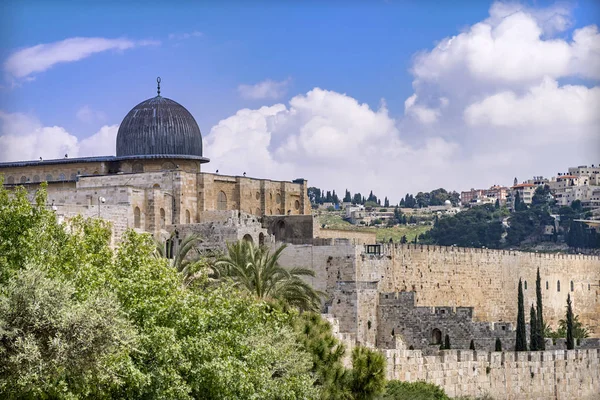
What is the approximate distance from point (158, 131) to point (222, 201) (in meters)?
3.10

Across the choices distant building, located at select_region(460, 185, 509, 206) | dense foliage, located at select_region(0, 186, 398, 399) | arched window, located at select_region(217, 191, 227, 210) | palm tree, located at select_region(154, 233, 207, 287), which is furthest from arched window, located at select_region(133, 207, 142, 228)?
distant building, located at select_region(460, 185, 509, 206)

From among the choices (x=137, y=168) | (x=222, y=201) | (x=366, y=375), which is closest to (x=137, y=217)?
(x=137, y=168)

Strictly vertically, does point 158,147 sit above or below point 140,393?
above

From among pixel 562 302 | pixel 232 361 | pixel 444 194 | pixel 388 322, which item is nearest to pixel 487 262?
pixel 562 302

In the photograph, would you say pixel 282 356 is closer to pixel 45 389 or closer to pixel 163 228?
Answer: pixel 45 389

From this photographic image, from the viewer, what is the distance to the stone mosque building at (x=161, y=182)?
3947 centimetres

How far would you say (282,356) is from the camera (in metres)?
23.5

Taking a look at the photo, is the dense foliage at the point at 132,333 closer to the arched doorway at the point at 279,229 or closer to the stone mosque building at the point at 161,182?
the stone mosque building at the point at 161,182

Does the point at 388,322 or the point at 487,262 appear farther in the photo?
the point at 487,262

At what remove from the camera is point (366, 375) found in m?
26.5

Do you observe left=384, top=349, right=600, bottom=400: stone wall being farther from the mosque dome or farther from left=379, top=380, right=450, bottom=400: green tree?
the mosque dome

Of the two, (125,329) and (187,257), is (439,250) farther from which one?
(125,329)

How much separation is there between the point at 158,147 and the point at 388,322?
423 inches

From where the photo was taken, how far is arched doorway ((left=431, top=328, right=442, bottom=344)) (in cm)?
3734
